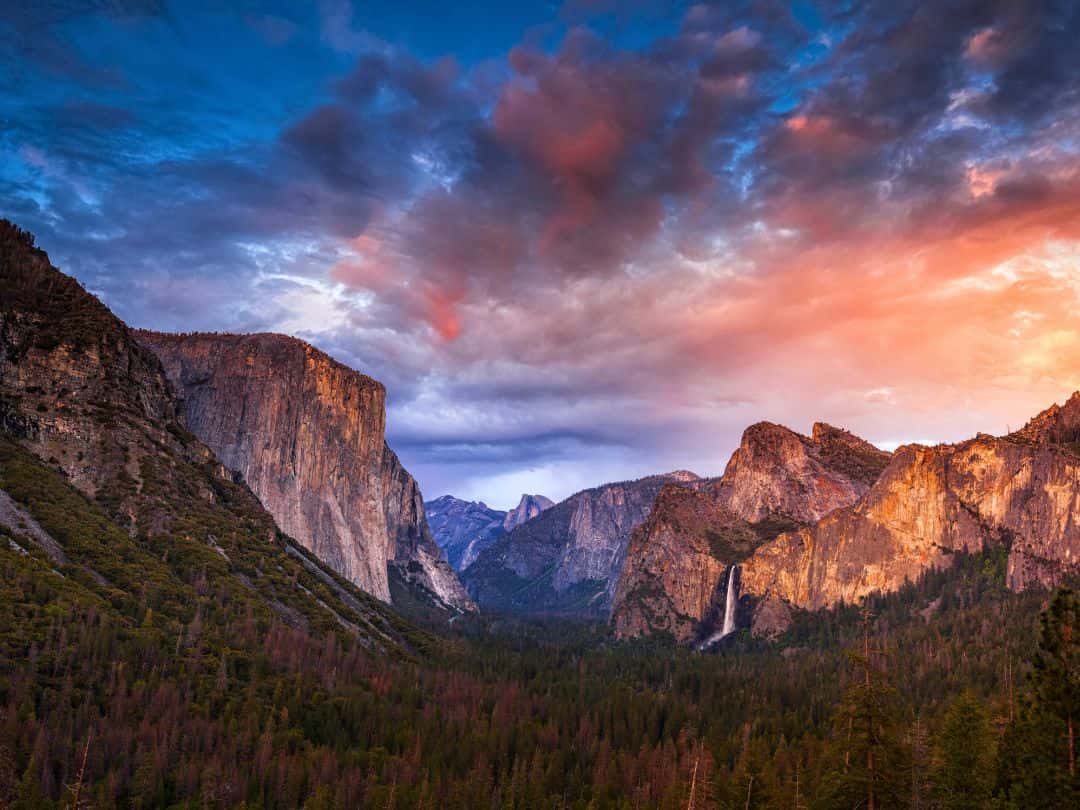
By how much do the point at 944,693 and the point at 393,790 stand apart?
104632mm

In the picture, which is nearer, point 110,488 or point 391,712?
point 391,712

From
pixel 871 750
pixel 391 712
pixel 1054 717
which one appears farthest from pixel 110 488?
pixel 1054 717

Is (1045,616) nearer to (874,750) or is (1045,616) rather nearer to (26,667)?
(874,750)

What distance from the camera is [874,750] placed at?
145 ft

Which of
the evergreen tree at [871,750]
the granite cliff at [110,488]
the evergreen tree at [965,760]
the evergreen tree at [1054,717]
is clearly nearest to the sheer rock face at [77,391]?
the granite cliff at [110,488]

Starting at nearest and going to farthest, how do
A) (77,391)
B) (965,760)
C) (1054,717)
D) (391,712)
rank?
(1054,717)
(965,760)
(391,712)
(77,391)

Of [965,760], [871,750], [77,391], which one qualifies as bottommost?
[965,760]

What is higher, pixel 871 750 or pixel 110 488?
pixel 110 488

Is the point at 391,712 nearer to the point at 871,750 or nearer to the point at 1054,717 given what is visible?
the point at 871,750

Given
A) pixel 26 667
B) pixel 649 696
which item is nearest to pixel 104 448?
pixel 26 667

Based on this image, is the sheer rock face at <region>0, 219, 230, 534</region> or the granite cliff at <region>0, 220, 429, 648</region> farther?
the sheer rock face at <region>0, 219, 230, 534</region>

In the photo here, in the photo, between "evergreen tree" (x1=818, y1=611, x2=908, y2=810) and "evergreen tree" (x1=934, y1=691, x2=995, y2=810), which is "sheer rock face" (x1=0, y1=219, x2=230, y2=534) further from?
"evergreen tree" (x1=818, y1=611, x2=908, y2=810)

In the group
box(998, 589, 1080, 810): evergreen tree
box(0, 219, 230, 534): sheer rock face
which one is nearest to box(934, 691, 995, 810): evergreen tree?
box(998, 589, 1080, 810): evergreen tree

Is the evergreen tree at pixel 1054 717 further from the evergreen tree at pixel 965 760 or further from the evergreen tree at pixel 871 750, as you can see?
the evergreen tree at pixel 965 760
